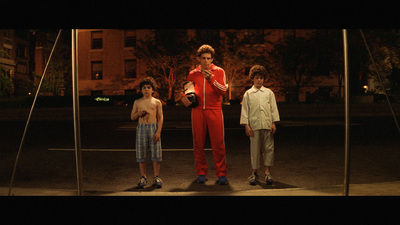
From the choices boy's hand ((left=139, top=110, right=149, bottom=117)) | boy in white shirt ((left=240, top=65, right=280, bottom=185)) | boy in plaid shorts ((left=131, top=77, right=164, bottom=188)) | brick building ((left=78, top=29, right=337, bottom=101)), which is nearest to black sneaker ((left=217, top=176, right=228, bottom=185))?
boy in white shirt ((left=240, top=65, right=280, bottom=185))

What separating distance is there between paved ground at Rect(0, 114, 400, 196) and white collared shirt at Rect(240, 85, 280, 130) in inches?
36.9

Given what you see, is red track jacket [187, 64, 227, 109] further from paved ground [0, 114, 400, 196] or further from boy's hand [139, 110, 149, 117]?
paved ground [0, 114, 400, 196]

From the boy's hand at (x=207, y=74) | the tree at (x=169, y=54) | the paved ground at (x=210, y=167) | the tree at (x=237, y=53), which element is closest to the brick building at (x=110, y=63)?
the tree at (x=169, y=54)

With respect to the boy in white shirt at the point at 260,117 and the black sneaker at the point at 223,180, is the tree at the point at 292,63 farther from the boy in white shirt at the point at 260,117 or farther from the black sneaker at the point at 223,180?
the black sneaker at the point at 223,180

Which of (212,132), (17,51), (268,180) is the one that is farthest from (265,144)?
(17,51)

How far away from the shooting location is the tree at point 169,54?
22625 mm

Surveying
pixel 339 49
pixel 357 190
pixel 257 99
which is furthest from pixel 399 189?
pixel 339 49

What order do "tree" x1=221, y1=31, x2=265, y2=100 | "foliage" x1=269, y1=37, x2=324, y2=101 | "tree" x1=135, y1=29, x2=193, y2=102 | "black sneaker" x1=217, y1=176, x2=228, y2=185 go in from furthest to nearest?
"tree" x1=135, y1=29, x2=193, y2=102 → "foliage" x1=269, y1=37, x2=324, y2=101 → "tree" x1=221, y1=31, x2=265, y2=100 → "black sneaker" x1=217, y1=176, x2=228, y2=185

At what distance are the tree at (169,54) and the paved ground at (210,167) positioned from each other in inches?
566

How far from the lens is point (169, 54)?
22859mm

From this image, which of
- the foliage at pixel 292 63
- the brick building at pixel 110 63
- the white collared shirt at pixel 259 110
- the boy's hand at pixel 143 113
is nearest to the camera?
the boy's hand at pixel 143 113

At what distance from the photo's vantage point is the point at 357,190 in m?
3.69

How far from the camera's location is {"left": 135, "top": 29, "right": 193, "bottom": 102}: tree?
2262cm

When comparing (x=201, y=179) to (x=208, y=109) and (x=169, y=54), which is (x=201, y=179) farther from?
(x=169, y=54)
